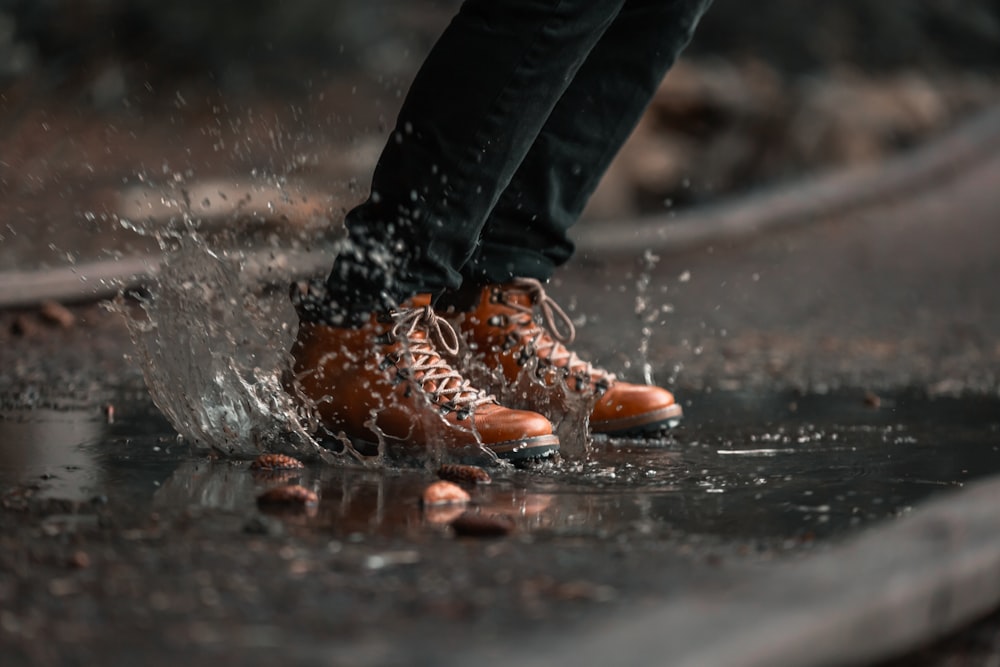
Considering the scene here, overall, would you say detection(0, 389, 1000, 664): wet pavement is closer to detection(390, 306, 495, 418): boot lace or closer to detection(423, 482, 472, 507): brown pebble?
detection(423, 482, 472, 507): brown pebble

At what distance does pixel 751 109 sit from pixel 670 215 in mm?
1381

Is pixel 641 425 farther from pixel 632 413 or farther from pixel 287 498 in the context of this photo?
pixel 287 498

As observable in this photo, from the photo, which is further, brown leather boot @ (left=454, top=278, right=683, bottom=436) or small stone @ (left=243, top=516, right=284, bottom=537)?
brown leather boot @ (left=454, top=278, right=683, bottom=436)

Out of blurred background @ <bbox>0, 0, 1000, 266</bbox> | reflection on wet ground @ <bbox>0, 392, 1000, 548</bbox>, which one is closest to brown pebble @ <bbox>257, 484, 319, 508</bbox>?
reflection on wet ground @ <bbox>0, 392, 1000, 548</bbox>

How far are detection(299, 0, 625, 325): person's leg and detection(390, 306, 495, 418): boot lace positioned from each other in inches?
Result: 2.1

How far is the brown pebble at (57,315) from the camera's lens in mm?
3283

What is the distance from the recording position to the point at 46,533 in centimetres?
134

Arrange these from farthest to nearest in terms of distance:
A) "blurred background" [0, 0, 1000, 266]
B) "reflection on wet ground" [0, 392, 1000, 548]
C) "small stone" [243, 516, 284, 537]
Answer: "blurred background" [0, 0, 1000, 266]
"reflection on wet ground" [0, 392, 1000, 548]
"small stone" [243, 516, 284, 537]

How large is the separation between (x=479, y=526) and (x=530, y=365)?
727 mm

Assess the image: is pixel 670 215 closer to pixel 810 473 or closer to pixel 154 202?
pixel 154 202

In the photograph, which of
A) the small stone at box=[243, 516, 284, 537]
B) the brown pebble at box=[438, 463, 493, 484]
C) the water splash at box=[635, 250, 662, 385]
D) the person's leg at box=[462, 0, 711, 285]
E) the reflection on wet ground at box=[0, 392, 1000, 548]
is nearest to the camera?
the small stone at box=[243, 516, 284, 537]

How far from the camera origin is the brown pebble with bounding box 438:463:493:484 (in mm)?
1708

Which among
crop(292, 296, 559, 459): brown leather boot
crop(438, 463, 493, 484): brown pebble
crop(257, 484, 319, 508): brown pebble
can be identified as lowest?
crop(257, 484, 319, 508): brown pebble

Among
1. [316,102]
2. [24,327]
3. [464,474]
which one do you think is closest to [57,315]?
[24,327]
